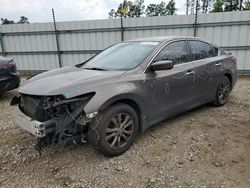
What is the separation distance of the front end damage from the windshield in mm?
873

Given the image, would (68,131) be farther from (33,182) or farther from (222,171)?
(222,171)

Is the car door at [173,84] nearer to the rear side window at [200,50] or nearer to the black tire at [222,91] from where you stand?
the rear side window at [200,50]

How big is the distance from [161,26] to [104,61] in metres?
5.36

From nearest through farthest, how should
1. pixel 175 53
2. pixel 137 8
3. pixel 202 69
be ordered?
pixel 175 53, pixel 202 69, pixel 137 8

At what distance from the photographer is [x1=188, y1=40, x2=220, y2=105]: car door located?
13.5ft

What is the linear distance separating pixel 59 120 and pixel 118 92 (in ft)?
2.60

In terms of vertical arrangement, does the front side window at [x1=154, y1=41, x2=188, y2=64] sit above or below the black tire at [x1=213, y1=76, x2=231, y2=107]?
above

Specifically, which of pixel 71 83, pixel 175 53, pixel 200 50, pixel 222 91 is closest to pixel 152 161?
pixel 71 83

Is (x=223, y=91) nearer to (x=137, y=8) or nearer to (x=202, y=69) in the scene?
→ (x=202, y=69)

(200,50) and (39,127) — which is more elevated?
(200,50)

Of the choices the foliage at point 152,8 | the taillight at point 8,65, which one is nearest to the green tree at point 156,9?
the foliage at point 152,8

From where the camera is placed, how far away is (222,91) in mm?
4809

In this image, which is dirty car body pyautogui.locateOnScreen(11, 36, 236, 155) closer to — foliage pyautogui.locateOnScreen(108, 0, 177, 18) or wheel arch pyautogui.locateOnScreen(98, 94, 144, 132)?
wheel arch pyautogui.locateOnScreen(98, 94, 144, 132)

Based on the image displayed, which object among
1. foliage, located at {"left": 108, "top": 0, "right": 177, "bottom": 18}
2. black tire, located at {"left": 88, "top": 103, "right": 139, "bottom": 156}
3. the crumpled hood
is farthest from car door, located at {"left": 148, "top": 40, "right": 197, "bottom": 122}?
foliage, located at {"left": 108, "top": 0, "right": 177, "bottom": 18}
